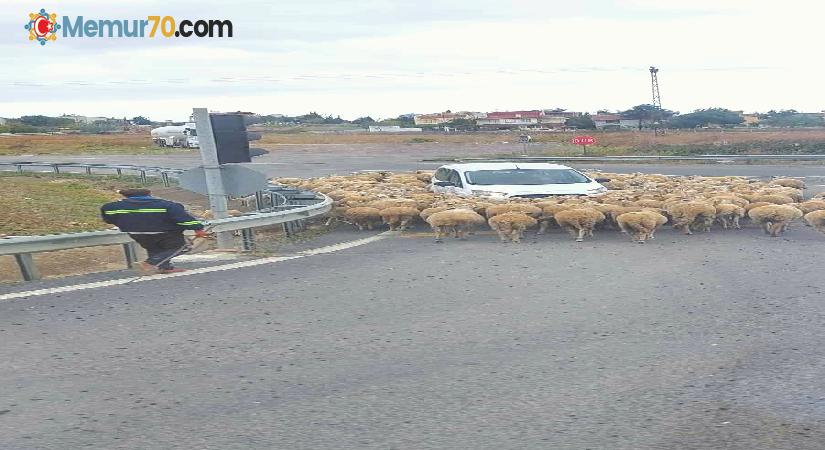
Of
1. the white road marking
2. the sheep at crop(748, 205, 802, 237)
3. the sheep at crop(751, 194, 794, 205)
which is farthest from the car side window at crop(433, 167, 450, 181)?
the sheep at crop(748, 205, 802, 237)

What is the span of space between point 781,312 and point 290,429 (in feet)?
16.3

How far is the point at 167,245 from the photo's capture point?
10219mm

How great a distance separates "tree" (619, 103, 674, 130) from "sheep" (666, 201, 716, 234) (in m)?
62.0

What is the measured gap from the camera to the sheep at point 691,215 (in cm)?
1324

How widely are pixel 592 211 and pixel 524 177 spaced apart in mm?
3679

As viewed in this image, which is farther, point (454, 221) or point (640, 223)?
point (454, 221)

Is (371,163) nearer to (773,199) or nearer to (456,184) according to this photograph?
(456,184)

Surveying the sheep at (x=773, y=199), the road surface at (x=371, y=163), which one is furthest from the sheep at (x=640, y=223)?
the road surface at (x=371, y=163)

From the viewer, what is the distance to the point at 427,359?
21.1ft

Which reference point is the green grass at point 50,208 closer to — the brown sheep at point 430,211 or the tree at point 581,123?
the brown sheep at point 430,211

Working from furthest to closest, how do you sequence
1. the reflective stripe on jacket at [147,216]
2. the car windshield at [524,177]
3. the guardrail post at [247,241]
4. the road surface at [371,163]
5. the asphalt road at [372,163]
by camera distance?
1. the asphalt road at [372,163]
2. the road surface at [371,163]
3. the car windshield at [524,177]
4. the guardrail post at [247,241]
5. the reflective stripe on jacket at [147,216]

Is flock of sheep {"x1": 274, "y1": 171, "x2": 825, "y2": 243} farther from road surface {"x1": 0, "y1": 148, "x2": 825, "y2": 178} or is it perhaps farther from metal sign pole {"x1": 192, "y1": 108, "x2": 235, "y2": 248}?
road surface {"x1": 0, "y1": 148, "x2": 825, "y2": 178}

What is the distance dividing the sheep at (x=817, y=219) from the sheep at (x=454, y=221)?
493cm

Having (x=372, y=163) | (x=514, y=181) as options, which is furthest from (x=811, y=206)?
(x=372, y=163)
